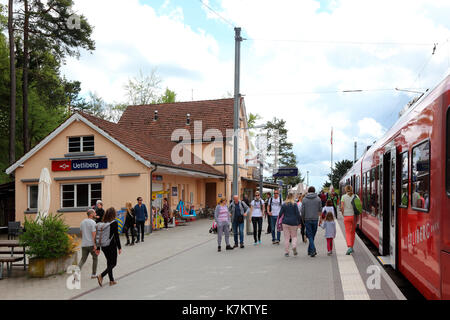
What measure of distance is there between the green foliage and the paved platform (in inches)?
23.8

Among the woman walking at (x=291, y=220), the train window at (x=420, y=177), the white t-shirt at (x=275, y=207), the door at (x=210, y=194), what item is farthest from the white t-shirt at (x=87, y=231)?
the door at (x=210, y=194)

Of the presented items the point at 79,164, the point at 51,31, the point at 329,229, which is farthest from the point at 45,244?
the point at 51,31

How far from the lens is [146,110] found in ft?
141

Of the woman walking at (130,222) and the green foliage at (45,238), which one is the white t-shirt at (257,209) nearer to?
the woman walking at (130,222)

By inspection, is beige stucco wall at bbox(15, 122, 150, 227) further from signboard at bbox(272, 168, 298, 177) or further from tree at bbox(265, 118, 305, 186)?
tree at bbox(265, 118, 305, 186)

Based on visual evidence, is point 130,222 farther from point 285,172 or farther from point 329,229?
point 285,172

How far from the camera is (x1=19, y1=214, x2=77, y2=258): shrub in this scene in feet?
35.6

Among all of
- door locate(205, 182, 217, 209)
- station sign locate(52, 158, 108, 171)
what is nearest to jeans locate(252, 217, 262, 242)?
station sign locate(52, 158, 108, 171)

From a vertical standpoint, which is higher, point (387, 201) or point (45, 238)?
point (387, 201)

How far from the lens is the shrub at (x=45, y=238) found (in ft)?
35.6

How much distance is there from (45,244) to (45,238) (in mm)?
160

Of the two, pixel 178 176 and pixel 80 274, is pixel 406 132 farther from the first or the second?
pixel 178 176

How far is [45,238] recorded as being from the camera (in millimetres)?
10938
